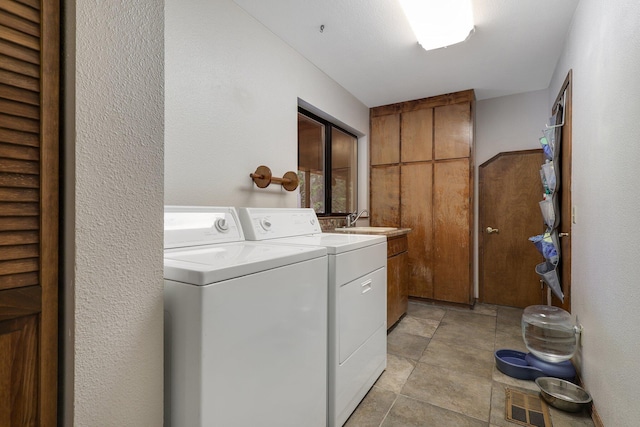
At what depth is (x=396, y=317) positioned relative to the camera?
2.96 metres

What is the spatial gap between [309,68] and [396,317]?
8.14 feet

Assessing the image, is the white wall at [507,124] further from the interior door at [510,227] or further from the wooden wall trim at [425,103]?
the wooden wall trim at [425,103]

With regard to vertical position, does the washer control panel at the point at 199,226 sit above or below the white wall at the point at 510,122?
below

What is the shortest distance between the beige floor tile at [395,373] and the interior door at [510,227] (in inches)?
78.9

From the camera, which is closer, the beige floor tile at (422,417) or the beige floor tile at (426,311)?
the beige floor tile at (422,417)

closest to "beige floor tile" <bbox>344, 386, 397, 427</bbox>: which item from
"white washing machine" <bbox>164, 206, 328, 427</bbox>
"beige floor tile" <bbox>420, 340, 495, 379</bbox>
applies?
"white washing machine" <bbox>164, 206, 328, 427</bbox>

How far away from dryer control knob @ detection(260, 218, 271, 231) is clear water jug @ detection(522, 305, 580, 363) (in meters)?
1.92

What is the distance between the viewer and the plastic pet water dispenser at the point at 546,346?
77.7 inches

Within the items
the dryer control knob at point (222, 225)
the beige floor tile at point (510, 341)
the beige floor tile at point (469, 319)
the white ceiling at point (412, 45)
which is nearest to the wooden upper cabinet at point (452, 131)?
the white ceiling at point (412, 45)

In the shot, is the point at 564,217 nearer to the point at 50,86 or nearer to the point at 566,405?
the point at 566,405

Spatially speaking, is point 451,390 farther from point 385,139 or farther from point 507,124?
point 507,124

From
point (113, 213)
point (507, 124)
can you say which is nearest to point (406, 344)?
point (113, 213)

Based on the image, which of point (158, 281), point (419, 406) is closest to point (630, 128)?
point (419, 406)

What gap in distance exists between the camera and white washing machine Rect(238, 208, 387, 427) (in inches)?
58.9
